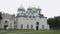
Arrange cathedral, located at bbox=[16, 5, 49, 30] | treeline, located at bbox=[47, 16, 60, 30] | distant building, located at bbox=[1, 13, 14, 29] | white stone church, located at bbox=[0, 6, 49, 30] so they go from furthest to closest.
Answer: treeline, located at bbox=[47, 16, 60, 30], cathedral, located at bbox=[16, 5, 49, 30], white stone church, located at bbox=[0, 6, 49, 30], distant building, located at bbox=[1, 13, 14, 29]

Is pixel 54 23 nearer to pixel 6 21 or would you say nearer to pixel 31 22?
pixel 31 22

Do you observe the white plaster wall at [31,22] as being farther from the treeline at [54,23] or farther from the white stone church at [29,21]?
the treeline at [54,23]

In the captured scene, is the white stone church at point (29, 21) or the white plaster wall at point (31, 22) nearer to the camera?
the white stone church at point (29, 21)

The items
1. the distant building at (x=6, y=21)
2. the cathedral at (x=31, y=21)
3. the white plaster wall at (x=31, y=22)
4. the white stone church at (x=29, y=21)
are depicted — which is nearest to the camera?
the distant building at (x=6, y=21)

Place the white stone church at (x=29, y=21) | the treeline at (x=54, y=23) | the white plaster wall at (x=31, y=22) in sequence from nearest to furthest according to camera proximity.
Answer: the white stone church at (x=29, y=21) < the white plaster wall at (x=31, y=22) < the treeline at (x=54, y=23)

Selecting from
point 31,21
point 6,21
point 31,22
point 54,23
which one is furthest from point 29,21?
point 6,21

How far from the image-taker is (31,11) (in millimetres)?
82438

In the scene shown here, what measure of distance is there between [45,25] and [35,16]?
4.74 metres

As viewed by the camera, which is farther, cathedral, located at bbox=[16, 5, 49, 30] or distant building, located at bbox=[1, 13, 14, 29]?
cathedral, located at bbox=[16, 5, 49, 30]

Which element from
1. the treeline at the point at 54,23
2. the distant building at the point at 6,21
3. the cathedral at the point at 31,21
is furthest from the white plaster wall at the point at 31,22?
the distant building at the point at 6,21

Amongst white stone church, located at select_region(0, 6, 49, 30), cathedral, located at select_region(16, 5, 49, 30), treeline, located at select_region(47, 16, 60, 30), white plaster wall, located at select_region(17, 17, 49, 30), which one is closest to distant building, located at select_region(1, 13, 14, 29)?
white stone church, located at select_region(0, 6, 49, 30)

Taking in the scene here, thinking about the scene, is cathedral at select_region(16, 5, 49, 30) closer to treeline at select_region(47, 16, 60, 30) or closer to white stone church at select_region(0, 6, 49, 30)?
white stone church at select_region(0, 6, 49, 30)

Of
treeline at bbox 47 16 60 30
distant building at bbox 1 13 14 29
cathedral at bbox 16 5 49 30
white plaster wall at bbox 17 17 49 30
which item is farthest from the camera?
treeline at bbox 47 16 60 30

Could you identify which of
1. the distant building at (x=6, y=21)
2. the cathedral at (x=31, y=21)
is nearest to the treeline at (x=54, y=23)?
the cathedral at (x=31, y=21)
